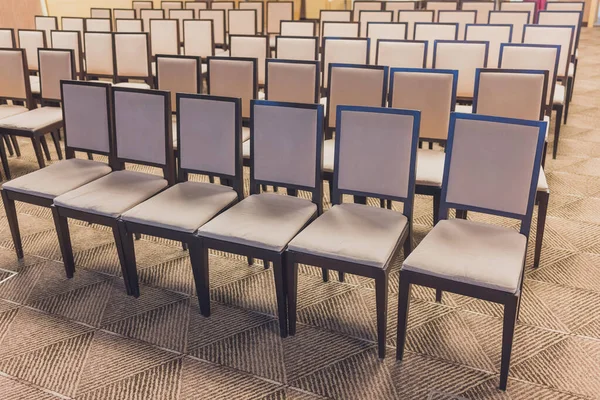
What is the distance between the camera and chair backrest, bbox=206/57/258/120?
12.3 ft

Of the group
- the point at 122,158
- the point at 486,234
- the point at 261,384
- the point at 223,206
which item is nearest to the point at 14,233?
the point at 122,158

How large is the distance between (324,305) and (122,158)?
1.47 meters

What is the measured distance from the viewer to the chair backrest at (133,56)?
5.19m

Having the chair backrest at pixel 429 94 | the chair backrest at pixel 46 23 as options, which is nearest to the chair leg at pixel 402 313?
the chair backrest at pixel 429 94

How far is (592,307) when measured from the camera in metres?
2.65

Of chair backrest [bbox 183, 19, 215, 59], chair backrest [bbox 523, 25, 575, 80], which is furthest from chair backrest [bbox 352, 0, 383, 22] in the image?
chair backrest [bbox 523, 25, 575, 80]

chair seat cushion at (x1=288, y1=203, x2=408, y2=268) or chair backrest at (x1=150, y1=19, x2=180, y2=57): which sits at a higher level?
chair backrest at (x1=150, y1=19, x2=180, y2=57)

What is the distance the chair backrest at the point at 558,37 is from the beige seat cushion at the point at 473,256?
3087mm

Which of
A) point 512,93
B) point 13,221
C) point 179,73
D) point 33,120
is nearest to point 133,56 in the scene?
point 33,120

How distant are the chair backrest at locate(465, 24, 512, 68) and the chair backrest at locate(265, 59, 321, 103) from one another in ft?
7.13

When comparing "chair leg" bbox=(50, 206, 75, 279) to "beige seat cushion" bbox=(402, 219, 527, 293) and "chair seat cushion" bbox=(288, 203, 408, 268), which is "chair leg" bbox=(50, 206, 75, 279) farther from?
"beige seat cushion" bbox=(402, 219, 527, 293)

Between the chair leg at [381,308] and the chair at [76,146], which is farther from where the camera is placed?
the chair at [76,146]

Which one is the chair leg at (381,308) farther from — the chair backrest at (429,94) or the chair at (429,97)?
the chair backrest at (429,94)

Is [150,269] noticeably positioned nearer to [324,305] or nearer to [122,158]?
[122,158]
